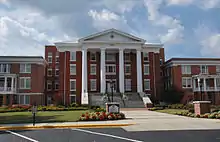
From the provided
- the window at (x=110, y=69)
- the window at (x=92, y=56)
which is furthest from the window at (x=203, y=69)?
the window at (x=92, y=56)

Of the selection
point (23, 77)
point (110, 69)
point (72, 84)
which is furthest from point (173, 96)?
point (23, 77)

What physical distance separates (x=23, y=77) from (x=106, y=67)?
15883mm

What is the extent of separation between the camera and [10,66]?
1772 inches

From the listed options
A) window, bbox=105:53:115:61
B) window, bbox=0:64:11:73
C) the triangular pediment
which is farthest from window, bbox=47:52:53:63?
the triangular pediment

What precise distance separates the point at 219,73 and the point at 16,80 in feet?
129

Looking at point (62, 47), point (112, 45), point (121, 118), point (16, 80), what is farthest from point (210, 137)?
point (16, 80)

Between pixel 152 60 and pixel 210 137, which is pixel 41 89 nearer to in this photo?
pixel 152 60

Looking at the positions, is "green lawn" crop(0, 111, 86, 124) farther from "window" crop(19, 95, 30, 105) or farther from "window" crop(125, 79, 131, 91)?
"window" crop(125, 79, 131, 91)

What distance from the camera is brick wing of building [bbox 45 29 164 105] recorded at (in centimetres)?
4306

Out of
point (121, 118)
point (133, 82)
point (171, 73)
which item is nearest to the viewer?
point (121, 118)

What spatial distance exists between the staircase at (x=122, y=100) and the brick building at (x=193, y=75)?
1086 cm

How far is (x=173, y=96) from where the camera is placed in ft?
150

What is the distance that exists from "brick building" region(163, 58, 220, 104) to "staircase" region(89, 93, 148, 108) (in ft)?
35.6

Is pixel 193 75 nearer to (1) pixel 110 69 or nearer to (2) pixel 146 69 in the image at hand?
(2) pixel 146 69
